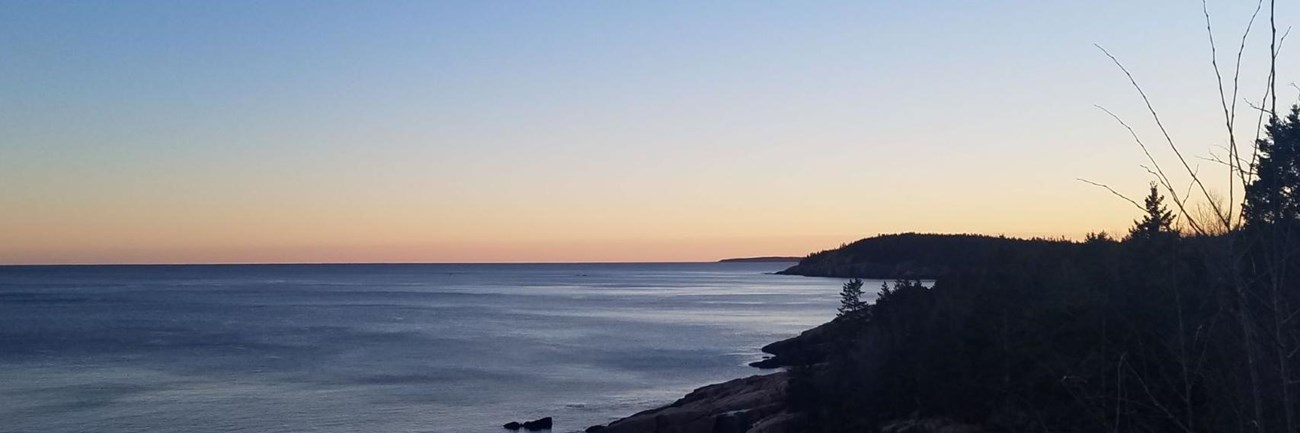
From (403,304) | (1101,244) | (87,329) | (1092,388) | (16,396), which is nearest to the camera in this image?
(1092,388)

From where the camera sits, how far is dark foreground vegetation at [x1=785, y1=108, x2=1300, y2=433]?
3836mm

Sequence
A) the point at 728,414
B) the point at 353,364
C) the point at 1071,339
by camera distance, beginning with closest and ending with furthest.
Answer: the point at 1071,339 < the point at 728,414 < the point at 353,364

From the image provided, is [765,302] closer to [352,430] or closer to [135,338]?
[135,338]

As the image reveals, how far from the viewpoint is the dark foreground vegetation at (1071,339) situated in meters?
3.84

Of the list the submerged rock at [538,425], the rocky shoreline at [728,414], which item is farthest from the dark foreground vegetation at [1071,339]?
the submerged rock at [538,425]

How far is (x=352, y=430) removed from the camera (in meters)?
34.3

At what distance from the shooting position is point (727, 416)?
96.7ft

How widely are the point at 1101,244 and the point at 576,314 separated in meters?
73.7

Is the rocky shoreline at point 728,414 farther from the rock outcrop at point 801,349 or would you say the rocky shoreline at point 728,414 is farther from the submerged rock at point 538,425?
the rock outcrop at point 801,349

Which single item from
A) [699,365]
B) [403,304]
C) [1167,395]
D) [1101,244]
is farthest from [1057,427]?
[403,304]

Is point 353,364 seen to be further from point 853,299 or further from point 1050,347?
point 1050,347

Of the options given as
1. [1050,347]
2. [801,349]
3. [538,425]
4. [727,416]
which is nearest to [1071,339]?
[1050,347]

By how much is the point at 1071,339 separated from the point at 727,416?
11882 mm

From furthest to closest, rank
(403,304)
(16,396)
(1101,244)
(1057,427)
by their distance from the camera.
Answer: (403,304)
(16,396)
(1101,244)
(1057,427)
